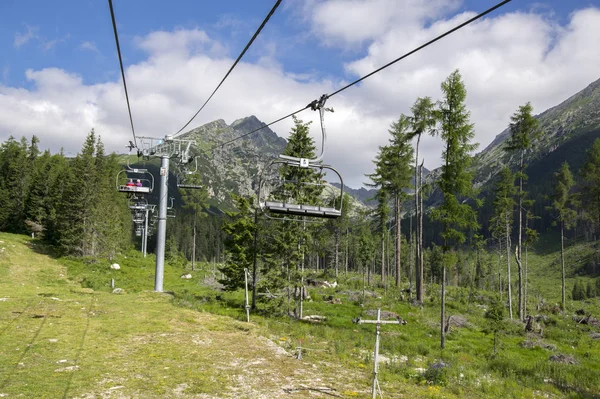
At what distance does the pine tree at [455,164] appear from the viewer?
74.3 ft

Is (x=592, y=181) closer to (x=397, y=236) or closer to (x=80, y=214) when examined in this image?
(x=397, y=236)

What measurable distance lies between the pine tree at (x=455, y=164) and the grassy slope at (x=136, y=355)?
1241 cm

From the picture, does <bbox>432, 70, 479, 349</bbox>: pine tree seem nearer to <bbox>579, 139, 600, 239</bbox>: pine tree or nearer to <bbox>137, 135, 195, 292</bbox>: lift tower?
<bbox>137, 135, 195, 292</bbox>: lift tower

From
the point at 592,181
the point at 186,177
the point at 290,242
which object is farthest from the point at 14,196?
the point at 592,181

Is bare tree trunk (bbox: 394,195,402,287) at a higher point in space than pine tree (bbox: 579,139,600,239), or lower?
lower

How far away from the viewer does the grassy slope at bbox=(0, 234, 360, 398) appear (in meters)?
8.88

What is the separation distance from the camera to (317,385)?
10.0 m

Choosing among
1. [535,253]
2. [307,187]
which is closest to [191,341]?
[307,187]

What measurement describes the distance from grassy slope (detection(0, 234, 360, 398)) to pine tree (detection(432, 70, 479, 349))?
40.7 ft

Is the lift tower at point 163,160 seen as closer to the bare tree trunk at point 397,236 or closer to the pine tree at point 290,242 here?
the pine tree at point 290,242

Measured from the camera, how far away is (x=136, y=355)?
11602 millimetres

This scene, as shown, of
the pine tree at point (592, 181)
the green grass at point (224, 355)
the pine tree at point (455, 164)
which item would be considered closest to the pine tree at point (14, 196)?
the green grass at point (224, 355)

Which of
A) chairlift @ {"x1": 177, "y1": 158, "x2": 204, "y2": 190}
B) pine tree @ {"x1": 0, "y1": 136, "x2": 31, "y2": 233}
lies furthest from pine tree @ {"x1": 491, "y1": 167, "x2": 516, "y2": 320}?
pine tree @ {"x1": 0, "y1": 136, "x2": 31, "y2": 233}

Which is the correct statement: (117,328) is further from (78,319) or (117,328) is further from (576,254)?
(576,254)
